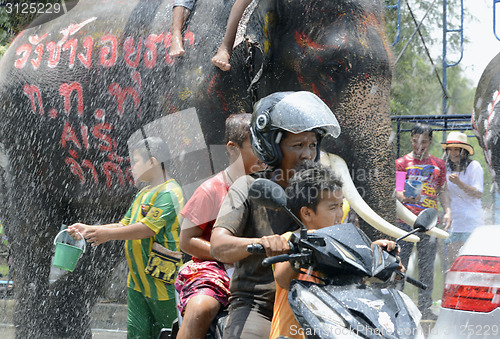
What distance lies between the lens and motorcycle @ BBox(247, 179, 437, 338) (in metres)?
2.10

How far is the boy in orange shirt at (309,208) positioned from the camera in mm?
2371

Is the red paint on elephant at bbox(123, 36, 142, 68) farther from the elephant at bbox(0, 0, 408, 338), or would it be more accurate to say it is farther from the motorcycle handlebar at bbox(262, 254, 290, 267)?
the motorcycle handlebar at bbox(262, 254, 290, 267)

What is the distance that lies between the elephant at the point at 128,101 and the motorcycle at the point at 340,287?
1.88m

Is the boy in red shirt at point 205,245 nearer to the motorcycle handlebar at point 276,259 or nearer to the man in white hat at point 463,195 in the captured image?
the motorcycle handlebar at point 276,259

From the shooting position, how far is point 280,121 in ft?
8.79

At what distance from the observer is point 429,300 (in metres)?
6.30

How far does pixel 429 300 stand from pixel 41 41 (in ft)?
12.6

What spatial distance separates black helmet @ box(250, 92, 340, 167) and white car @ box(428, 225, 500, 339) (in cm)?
81

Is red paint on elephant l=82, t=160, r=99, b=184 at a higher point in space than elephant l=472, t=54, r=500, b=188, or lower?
lower

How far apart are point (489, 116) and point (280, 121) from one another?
3168mm

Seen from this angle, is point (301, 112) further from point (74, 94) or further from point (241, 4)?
point (74, 94)

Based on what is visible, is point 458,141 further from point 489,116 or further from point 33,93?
point 33,93

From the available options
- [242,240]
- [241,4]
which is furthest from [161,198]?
[242,240]

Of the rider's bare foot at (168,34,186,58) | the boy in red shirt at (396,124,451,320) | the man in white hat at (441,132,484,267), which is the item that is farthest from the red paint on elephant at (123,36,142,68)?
the man in white hat at (441,132,484,267)
